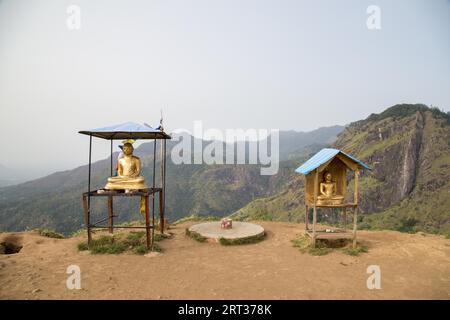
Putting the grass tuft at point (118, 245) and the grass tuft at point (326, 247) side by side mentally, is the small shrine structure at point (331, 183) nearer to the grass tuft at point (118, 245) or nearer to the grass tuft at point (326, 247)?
the grass tuft at point (326, 247)

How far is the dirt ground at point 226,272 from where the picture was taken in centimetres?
621

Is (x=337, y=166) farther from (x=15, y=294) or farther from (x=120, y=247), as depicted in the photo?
(x=15, y=294)

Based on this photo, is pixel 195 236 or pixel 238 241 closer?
pixel 238 241

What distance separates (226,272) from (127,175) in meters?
4.79

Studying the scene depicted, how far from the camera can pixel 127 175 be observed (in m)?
10.1

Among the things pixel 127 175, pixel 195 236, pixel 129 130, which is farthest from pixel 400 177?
pixel 129 130

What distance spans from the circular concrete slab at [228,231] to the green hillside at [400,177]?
92.6 ft

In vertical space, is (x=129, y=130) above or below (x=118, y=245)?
above

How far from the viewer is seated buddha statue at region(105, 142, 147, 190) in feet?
31.7

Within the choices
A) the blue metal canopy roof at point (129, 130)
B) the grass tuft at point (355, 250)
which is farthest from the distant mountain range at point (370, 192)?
the blue metal canopy roof at point (129, 130)

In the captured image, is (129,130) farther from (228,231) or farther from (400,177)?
(400,177)

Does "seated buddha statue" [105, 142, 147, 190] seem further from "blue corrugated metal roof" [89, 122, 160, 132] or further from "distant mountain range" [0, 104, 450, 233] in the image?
"distant mountain range" [0, 104, 450, 233]

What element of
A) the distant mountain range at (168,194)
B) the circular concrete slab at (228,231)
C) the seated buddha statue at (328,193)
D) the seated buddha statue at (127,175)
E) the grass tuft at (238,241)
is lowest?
the distant mountain range at (168,194)
